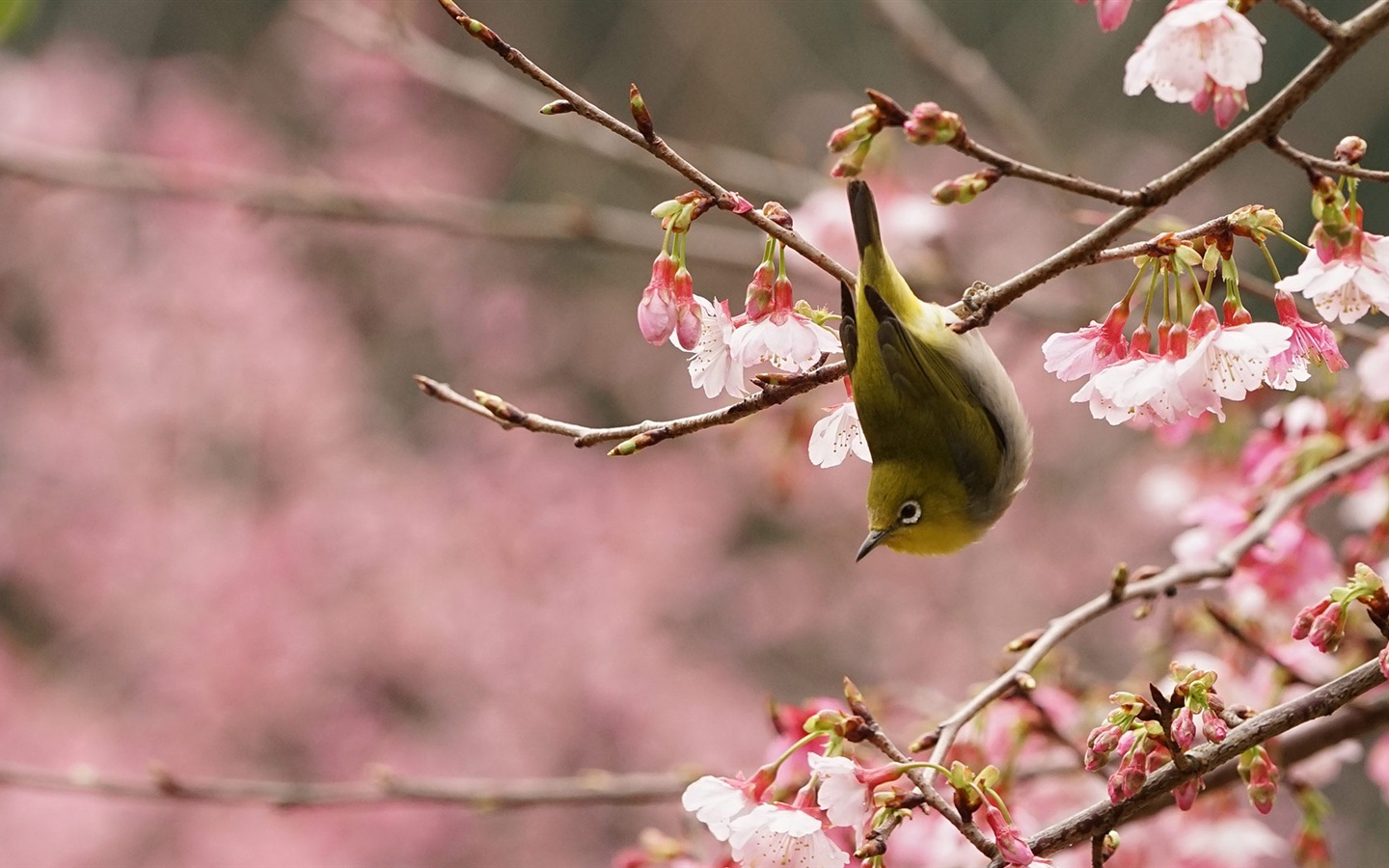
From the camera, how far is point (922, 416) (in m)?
1.56

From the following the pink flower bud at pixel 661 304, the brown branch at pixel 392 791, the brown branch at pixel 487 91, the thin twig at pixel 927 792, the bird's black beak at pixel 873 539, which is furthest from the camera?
the brown branch at pixel 487 91

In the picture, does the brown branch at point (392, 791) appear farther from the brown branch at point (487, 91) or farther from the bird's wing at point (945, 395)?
the brown branch at point (487, 91)

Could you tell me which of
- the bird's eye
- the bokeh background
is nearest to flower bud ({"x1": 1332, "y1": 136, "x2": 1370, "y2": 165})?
the bird's eye

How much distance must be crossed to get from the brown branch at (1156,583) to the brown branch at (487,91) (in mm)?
1734

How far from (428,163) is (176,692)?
11.9 feet

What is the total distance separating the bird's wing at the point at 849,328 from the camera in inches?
54.7

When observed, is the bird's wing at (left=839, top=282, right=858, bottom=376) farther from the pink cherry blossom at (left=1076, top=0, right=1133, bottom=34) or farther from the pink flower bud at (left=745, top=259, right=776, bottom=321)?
the pink cherry blossom at (left=1076, top=0, right=1133, bottom=34)

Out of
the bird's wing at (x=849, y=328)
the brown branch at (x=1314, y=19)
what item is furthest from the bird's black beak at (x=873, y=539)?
the brown branch at (x=1314, y=19)

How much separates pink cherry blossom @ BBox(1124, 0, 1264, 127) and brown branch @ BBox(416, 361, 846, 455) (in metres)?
0.42

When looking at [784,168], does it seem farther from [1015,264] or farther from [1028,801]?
[1015,264]

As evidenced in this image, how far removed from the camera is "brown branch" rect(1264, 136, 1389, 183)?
917 millimetres

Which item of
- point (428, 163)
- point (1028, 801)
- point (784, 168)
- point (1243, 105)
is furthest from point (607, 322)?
point (1243, 105)

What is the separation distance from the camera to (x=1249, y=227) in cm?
97

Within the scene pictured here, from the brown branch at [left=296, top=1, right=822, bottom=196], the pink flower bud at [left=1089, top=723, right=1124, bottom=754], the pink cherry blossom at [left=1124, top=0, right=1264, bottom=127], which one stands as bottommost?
the pink flower bud at [left=1089, top=723, right=1124, bottom=754]
